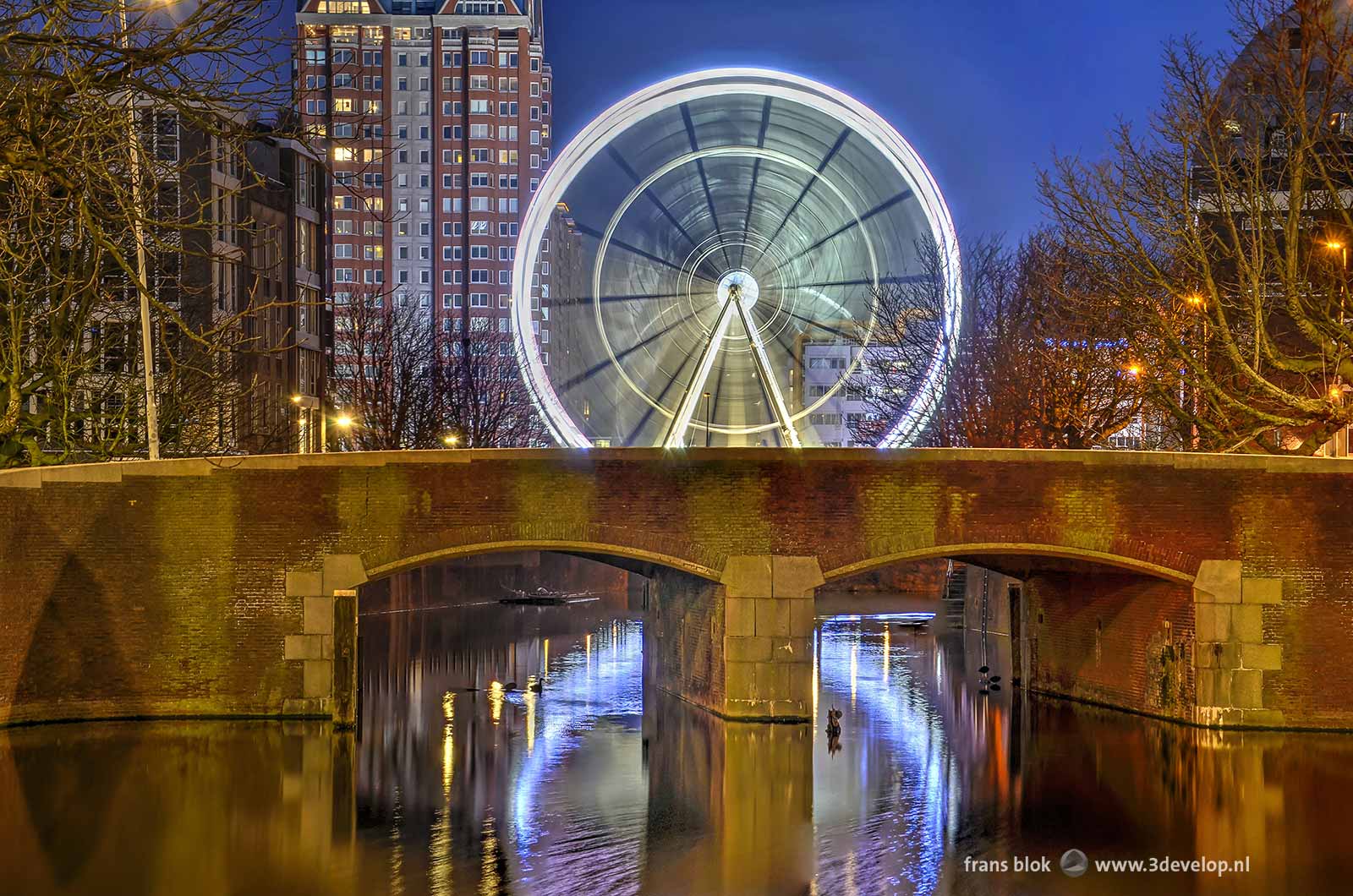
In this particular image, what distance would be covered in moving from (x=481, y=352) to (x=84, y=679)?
50.8 meters

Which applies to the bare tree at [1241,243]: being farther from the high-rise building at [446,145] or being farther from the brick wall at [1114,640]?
the high-rise building at [446,145]

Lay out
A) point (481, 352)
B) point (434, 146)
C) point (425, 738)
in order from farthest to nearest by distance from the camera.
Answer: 1. point (434, 146)
2. point (481, 352)
3. point (425, 738)

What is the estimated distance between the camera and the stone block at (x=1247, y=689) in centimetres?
3030

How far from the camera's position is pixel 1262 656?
1196 inches

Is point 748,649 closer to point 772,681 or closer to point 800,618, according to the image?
point 772,681

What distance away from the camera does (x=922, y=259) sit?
32.5 meters

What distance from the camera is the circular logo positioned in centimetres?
2155

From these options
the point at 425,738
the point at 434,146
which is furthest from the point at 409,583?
the point at 434,146

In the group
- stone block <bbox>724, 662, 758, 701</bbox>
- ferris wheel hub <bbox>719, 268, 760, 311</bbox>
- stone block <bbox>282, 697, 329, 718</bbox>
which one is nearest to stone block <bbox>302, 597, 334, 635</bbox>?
stone block <bbox>282, 697, 329, 718</bbox>

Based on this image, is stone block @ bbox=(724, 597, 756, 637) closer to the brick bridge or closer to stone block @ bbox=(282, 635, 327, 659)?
the brick bridge

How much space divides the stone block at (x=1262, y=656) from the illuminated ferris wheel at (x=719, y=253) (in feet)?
26.3

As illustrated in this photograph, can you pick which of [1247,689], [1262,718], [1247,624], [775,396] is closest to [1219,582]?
[1247,624]

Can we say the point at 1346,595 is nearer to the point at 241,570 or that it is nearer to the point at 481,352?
the point at 241,570

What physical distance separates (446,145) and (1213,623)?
11115 centimetres
